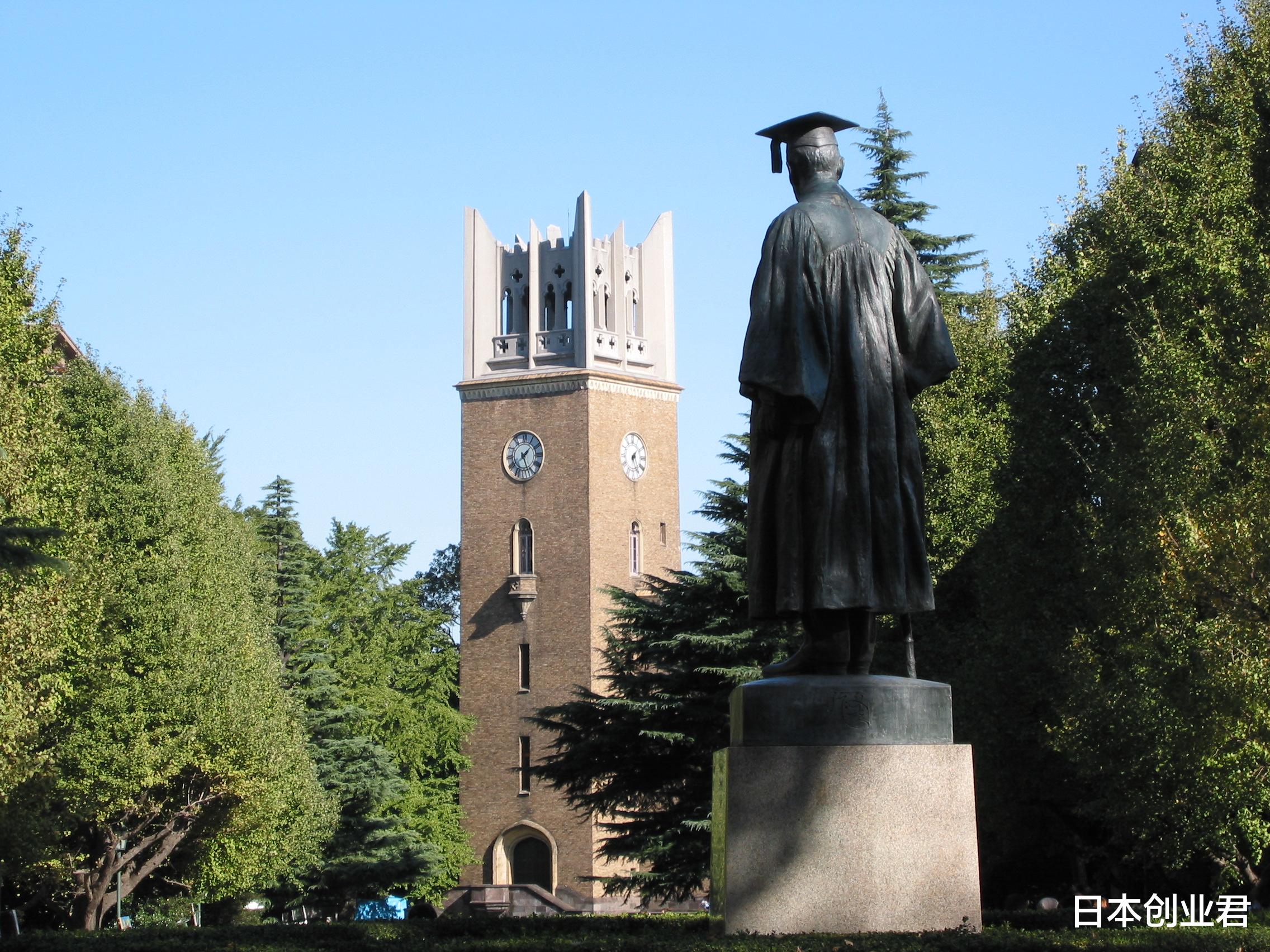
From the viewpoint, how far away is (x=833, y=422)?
8.38 m

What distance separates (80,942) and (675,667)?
66.2ft

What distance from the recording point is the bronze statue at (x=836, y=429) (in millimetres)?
8305

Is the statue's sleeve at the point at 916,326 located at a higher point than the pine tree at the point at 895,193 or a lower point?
lower

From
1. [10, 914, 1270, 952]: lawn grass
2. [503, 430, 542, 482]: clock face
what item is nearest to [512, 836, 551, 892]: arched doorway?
[503, 430, 542, 482]: clock face

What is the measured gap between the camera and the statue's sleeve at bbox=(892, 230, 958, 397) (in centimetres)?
858

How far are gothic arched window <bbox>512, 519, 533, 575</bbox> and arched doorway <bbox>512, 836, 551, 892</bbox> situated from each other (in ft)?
28.0

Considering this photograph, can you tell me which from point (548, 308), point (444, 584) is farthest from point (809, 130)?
point (444, 584)

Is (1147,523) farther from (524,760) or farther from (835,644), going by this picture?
(524,760)

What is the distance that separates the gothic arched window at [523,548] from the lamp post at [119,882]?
26.6 m

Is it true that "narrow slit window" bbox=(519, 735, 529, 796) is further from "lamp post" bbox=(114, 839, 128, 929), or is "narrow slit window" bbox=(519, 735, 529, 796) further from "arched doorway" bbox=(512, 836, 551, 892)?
"lamp post" bbox=(114, 839, 128, 929)

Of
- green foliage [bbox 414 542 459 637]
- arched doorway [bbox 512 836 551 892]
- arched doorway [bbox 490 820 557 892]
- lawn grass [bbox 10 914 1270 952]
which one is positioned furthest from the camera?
green foliage [bbox 414 542 459 637]

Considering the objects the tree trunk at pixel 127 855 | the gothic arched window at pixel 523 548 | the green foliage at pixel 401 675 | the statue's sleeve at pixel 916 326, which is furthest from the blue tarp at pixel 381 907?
the statue's sleeve at pixel 916 326

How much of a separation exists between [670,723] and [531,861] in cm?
3416

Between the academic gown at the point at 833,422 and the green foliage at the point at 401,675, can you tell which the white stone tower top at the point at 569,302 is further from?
the academic gown at the point at 833,422
